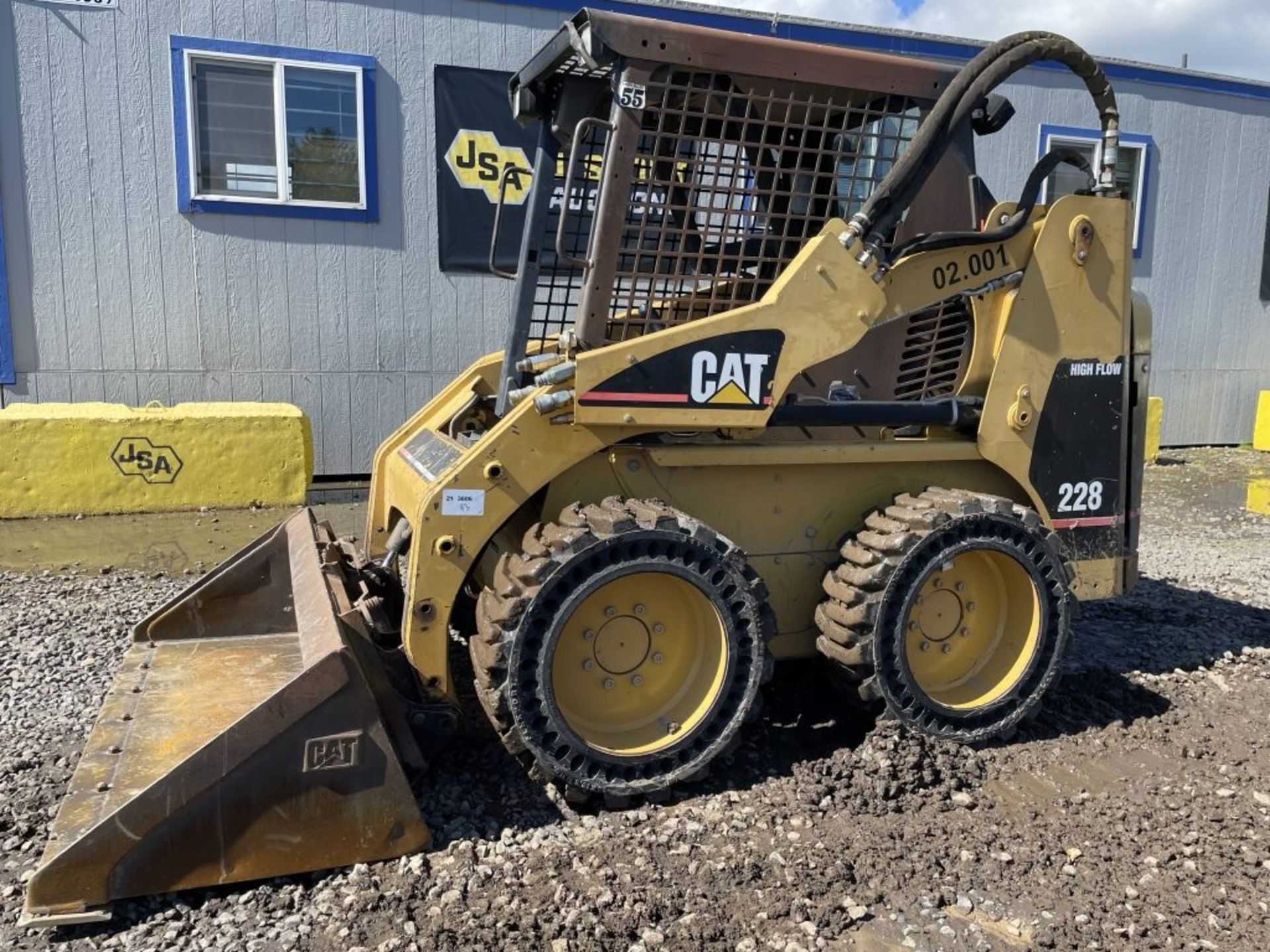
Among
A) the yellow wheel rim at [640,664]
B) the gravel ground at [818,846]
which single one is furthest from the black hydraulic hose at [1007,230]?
the gravel ground at [818,846]

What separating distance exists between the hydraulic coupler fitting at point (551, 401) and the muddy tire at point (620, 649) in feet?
1.11

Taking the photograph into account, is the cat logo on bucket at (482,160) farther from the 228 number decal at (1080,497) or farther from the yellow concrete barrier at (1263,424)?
the yellow concrete barrier at (1263,424)

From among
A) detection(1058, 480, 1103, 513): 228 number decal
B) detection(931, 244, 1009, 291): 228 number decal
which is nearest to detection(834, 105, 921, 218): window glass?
detection(931, 244, 1009, 291): 228 number decal

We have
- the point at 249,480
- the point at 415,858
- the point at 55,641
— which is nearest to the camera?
the point at 415,858

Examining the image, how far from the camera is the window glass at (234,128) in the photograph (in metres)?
8.19

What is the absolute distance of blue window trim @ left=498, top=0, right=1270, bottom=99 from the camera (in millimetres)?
8805

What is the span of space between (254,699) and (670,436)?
1.71m

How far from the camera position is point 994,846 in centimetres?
312

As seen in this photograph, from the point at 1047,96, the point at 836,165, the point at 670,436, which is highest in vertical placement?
the point at 1047,96

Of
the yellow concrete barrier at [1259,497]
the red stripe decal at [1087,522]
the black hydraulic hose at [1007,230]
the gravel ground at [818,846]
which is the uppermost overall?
the black hydraulic hose at [1007,230]

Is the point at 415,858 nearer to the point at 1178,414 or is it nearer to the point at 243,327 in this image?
the point at 243,327

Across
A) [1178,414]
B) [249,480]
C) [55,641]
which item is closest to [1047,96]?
[1178,414]

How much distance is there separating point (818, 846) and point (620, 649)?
870 mm

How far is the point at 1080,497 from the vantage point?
414 cm
